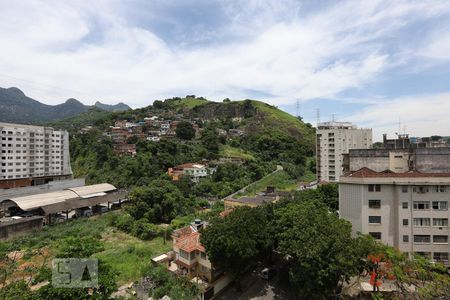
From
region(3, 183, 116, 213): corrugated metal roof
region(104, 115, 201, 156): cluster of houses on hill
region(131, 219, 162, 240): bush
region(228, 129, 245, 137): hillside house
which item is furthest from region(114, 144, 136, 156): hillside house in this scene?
region(228, 129, 245, 137): hillside house

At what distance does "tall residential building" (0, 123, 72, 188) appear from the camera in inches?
1813

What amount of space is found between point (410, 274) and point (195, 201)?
3386 centimetres

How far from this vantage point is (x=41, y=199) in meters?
38.6

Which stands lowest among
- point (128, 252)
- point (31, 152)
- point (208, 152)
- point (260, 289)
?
point (260, 289)

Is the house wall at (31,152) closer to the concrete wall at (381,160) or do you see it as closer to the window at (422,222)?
the concrete wall at (381,160)

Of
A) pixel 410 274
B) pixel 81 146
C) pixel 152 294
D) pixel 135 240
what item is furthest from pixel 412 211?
pixel 81 146

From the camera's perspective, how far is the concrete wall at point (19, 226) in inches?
1212

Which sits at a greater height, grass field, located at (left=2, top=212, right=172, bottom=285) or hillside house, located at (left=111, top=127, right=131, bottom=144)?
hillside house, located at (left=111, top=127, right=131, bottom=144)

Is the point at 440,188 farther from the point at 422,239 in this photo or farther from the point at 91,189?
the point at 91,189

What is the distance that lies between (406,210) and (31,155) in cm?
5990

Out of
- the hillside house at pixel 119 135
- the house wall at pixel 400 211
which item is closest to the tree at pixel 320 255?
the house wall at pixel 400 211

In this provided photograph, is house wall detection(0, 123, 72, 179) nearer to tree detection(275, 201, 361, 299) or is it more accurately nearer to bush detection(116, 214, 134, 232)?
bush detection(116, 214, 134, 232)

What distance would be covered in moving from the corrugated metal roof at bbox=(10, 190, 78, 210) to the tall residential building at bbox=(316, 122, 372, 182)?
4997cm

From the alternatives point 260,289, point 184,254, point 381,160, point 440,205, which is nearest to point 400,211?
point 440,205
